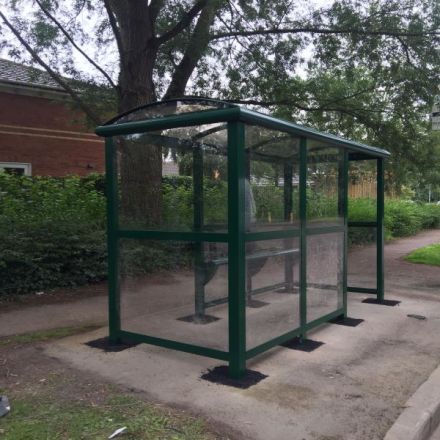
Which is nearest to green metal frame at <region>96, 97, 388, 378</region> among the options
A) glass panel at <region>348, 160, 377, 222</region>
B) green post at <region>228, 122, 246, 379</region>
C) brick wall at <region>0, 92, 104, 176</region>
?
green post at <region>228, 122, 246, 379</region>

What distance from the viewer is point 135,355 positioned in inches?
183

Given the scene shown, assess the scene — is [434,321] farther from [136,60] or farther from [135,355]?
[136,60]

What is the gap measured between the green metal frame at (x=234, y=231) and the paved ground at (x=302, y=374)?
0.73 ft

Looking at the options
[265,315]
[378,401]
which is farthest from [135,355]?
[378,401]

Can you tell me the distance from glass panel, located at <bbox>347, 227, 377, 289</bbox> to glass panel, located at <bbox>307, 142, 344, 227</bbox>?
2735 mm

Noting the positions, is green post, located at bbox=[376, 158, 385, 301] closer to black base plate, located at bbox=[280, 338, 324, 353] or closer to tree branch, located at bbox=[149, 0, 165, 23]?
black base plate, located at bbox=[280, 338, 324, 353]

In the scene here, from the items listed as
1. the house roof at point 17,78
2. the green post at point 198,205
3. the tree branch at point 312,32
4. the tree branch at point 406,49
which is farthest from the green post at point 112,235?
the house roof at point 17,78

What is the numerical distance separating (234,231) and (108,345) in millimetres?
1929

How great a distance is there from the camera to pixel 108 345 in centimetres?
493

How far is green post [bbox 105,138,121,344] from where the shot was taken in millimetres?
4812

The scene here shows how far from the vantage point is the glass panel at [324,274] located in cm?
532

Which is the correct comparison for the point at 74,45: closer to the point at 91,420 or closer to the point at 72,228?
the point at 72,228

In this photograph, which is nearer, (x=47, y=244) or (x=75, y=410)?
(x=75, y=410)

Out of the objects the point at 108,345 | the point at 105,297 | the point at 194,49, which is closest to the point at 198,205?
the point at 108,345
